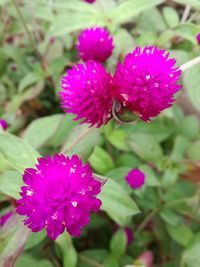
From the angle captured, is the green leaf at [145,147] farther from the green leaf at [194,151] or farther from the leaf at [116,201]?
the leaf at [116,201]

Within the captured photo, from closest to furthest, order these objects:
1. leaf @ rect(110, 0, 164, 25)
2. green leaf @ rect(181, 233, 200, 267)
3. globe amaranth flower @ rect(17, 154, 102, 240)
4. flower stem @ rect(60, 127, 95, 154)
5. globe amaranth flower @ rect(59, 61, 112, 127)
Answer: globe amaranth flower @ rect(17, 154, 102, 240), globe amaranth flower @ rect(59, 61, 112, 127), flower stem @ rect(60, 127, 95, 154), green leaf @ rect(181, 233, 200, 267), leaf @ rect(110, 0, 164, 25)

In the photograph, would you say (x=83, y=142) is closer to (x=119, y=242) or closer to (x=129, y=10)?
(x=119, y=242)

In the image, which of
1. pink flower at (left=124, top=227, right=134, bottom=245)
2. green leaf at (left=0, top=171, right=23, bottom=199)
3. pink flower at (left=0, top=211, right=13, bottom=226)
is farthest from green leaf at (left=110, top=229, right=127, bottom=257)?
green leaf at (left=0, top=171, right=23, bottom=199)

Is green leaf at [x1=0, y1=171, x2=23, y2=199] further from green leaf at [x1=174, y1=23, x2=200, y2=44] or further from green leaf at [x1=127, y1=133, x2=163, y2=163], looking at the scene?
green leaf at [x1=174, y1=23, x2=200, y2=44]

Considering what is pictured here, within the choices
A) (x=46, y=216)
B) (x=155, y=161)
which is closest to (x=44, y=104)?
(x=155, y=161)

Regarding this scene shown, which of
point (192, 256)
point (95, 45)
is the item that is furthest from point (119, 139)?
point (192, 256)

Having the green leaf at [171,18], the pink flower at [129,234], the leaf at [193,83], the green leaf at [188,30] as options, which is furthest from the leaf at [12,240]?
the green leaf at [171,18]
